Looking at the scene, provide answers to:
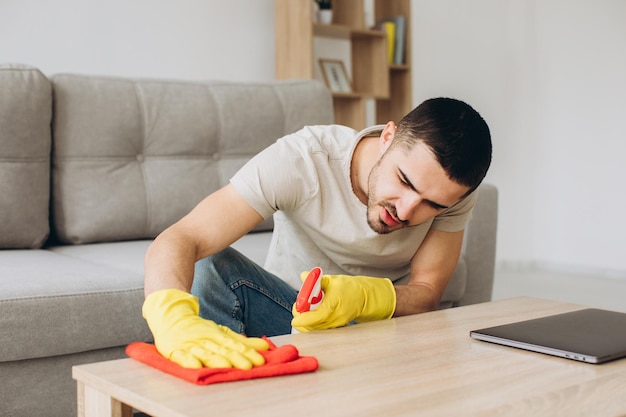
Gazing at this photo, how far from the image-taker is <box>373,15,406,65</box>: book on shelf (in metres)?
4.15

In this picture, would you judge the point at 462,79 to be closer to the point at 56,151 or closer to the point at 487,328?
the point at 56,151

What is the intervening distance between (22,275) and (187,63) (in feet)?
6.52

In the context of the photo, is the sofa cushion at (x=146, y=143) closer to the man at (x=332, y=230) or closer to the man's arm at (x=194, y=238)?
the man at (x=332, y=230)

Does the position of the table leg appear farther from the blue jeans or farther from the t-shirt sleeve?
the t-shirt sleeve

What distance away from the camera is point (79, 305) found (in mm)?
1665

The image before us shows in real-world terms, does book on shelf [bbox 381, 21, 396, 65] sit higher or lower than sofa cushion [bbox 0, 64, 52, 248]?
higher

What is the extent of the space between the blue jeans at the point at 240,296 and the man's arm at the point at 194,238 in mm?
114

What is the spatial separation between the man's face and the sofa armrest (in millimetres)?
904

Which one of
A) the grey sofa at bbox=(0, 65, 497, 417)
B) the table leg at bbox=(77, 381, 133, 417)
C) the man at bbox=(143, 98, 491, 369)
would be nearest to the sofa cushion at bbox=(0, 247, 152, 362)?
the grey sofa at bbox=(0, 65, 497, 417)

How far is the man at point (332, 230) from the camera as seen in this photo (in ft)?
4.30

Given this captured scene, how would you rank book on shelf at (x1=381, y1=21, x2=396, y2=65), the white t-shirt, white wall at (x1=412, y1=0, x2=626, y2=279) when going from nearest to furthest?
1. the white t-shirt
2. book on shelf at (x1=381, y1=21, x2=396, y2=65)
3. white wall at (x1=412, y1=0, x2=626, y2=279)

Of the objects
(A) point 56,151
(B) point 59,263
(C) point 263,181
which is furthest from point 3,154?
(C) point 263,181

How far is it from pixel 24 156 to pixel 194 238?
1.00 m

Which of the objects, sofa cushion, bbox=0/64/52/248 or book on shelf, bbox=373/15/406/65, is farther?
book on shelf, bbox=373/15/406/65
